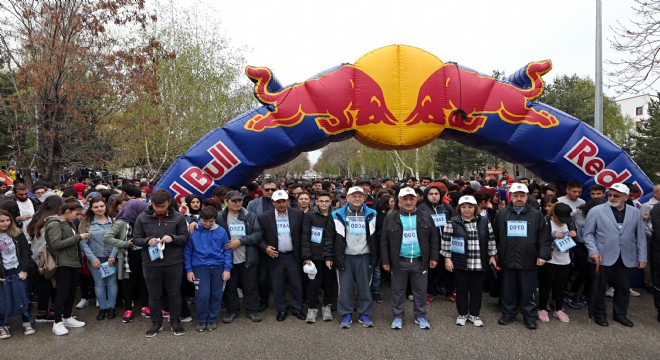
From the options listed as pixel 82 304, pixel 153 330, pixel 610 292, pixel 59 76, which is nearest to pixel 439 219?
pixel 610 292

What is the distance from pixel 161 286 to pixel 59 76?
717 cm

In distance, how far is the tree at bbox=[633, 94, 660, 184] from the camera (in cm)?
2600

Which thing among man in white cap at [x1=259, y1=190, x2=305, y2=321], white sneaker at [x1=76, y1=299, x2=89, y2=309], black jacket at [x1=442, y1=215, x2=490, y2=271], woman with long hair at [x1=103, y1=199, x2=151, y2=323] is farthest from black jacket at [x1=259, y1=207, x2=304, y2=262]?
white sneaker at [x1=76, y1=299, x2=89, y2=309]

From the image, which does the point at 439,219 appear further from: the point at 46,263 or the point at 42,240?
the point at 42,240

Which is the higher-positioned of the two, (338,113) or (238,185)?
(338,113)

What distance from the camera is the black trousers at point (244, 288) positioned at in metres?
5.13

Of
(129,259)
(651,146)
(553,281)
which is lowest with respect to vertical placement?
(553,281)

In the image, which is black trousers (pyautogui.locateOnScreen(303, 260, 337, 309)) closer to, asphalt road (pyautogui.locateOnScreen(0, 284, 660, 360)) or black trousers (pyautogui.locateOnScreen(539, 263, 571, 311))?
asphalt road (pyautogui.locateOnScreen(0, 284, 660, 360))

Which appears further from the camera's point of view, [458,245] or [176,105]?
[176,105]

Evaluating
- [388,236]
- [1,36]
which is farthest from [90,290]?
[1,36]

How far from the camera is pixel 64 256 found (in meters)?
4.68

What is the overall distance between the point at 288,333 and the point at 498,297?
3.21 meters

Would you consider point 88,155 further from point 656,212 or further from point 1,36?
point 656,212

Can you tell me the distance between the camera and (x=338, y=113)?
640 cm
